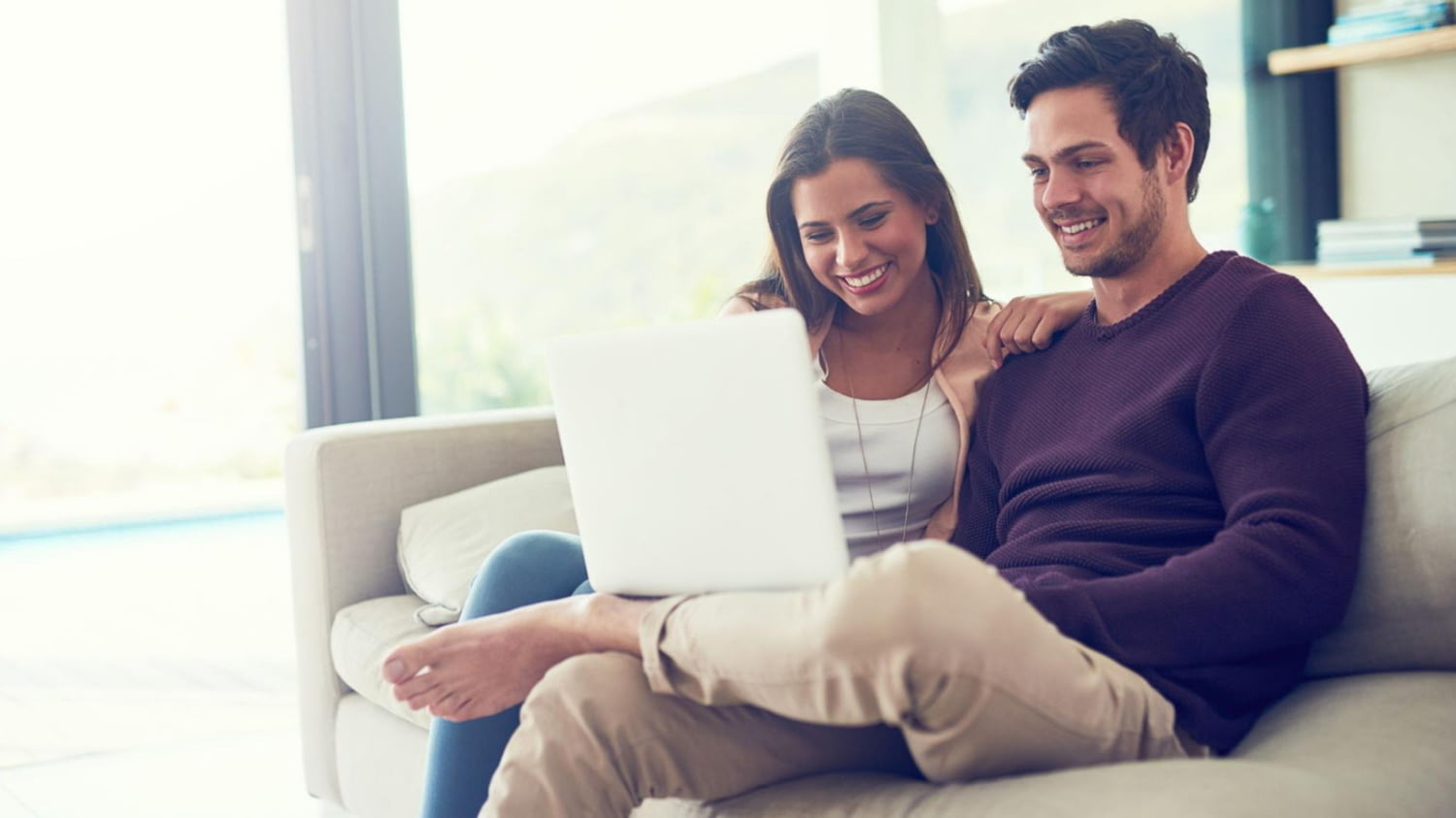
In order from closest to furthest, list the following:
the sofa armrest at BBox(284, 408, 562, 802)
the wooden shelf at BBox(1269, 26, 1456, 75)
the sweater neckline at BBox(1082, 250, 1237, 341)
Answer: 1. the sweater neckline at BBox(1082, 250, 1237, 341)
2. the sofa armrest at BBox(284, 408, 562, 802)
3. the wooden shelf at BBox(1269, 26, 1456, 75)

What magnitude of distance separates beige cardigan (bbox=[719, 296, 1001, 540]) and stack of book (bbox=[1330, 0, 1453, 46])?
2.14m

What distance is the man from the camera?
1.14 meters

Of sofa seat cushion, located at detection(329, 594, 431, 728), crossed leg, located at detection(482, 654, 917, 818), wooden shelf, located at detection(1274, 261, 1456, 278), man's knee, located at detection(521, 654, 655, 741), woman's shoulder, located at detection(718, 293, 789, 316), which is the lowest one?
sofa seat cushion, located at detection(329, 594, 431, 728)

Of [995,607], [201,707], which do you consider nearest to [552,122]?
[201,707]

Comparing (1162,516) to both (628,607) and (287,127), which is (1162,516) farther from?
(287,127)

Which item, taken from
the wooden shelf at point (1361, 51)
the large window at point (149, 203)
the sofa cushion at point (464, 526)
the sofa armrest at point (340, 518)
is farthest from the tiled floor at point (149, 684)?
the wooden shelf at point (1361, 51)

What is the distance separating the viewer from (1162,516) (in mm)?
1461

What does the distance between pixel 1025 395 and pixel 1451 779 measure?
2.17 feet

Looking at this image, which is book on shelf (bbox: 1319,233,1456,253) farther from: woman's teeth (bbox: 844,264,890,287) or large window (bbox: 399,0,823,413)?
woman's teeth (bbox: 844,264,890,287)

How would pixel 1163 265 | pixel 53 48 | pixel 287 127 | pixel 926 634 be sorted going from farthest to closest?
pixel 53 48
pixel 287 127
pixel 1163 265
pixel 926 634

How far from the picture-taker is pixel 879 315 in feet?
6.39

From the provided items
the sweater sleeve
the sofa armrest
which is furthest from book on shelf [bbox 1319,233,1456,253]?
the sofa armrest

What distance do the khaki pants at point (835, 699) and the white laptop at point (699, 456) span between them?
57 millimetres

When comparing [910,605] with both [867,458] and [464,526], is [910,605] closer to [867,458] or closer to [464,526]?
[867,458]
